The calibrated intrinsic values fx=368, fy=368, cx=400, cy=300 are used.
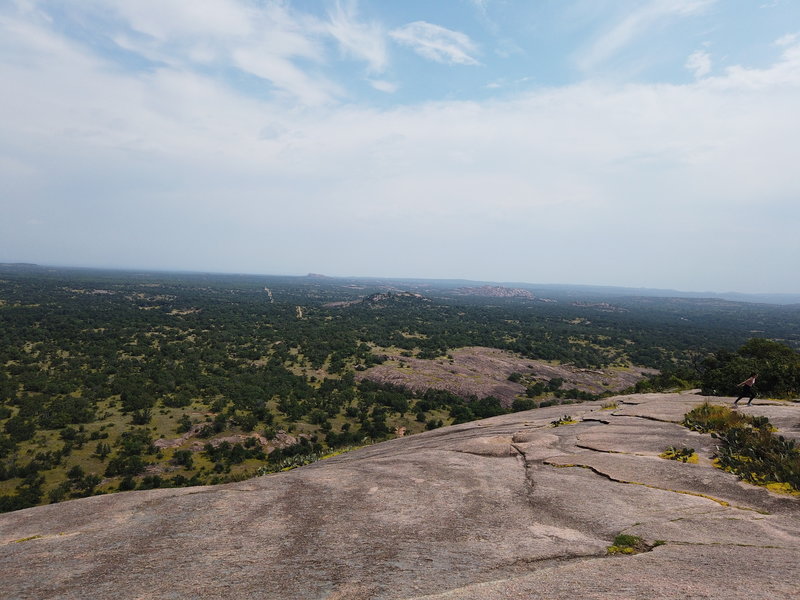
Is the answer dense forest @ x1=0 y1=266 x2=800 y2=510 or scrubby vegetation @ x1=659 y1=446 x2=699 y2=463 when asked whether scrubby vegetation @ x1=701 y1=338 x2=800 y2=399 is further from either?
scrubby vegetation @ x1=659 y1=446 x2=699 y2=463

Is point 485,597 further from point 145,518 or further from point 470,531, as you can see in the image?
point 145,518

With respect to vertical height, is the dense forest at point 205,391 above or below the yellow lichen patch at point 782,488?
below

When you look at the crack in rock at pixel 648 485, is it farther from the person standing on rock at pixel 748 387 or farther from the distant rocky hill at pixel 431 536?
the person standing on rock at pixel 748 387

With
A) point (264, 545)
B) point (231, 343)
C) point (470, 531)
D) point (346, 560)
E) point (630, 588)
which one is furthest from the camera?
point (231, 343)

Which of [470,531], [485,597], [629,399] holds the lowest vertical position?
[629,399]

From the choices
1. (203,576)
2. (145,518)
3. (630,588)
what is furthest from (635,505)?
(145,518)

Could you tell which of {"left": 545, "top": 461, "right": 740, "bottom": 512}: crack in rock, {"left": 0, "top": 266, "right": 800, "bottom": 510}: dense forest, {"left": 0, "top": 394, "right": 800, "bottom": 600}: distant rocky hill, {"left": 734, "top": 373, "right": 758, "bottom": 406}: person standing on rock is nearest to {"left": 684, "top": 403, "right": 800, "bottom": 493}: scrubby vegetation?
{"left": 0, "top": 394, "right": 800, "bottom": 600}: distant rocky hill

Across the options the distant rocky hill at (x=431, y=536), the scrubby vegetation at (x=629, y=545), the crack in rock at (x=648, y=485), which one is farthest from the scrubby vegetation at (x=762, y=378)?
the scrubby vegetation at (x=629, y=545)

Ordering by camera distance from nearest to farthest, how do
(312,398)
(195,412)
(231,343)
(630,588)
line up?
(630,588), (195,412), (312,398), (231,343)
